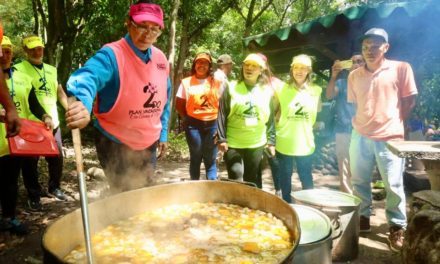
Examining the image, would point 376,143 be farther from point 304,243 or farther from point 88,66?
point 88,66

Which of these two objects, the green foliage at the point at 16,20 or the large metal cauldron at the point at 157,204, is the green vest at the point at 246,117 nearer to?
the large metal cauldron at the point at 157,204

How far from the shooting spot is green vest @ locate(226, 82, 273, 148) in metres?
4.56

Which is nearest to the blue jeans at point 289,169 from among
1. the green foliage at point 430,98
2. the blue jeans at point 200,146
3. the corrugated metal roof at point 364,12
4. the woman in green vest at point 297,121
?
the woman in green vest at point 297,121

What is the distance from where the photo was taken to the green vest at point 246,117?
456 cm

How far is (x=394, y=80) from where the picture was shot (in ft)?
13.2

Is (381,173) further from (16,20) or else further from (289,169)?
(16,20)

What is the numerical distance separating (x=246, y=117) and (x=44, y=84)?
324cm

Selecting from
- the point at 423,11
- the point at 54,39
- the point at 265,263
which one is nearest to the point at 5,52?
the point at 265,263

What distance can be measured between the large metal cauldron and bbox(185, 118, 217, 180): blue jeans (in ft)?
8.59

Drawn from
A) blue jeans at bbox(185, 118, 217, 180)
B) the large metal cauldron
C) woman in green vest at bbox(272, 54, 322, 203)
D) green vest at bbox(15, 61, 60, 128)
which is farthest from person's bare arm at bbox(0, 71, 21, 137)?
woman in green vest at bbox(272, 54, 322, 203)

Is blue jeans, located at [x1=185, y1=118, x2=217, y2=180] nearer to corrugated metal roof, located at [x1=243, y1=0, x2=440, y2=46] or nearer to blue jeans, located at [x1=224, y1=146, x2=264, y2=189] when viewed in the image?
blue jeans, located at [x1=224, y1=146, x2=264, y2=189]

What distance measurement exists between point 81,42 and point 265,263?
1353 centimetres

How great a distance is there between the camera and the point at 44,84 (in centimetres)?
525

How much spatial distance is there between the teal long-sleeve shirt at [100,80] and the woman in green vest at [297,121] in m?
2.33
